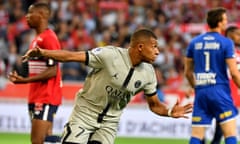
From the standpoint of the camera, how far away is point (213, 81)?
966 centimetres

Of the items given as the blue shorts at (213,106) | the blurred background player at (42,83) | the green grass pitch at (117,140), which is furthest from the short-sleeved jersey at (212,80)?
the green grass pitch at (117,140)

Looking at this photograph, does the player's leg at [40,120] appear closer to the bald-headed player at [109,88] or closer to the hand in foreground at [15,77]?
the hand in foreground at [15,77]

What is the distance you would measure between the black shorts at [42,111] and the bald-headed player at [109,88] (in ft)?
5.48

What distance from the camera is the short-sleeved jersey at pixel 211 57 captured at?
31.1ft

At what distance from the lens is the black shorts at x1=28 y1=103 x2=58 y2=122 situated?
361 inches

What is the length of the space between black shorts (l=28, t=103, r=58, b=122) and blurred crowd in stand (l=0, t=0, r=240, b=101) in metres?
8.28

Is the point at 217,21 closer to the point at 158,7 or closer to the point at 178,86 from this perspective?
the point at 178,86

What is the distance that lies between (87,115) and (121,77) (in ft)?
1.71

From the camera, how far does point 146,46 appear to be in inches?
290

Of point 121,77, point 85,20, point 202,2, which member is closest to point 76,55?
point 121,77

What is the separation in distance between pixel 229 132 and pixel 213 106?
1.31 feet

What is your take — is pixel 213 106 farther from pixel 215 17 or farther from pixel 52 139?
pixel 52 139

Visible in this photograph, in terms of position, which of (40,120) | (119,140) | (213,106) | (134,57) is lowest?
(119,140)

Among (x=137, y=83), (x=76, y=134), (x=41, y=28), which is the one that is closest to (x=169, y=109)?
(x=137, y=83)
